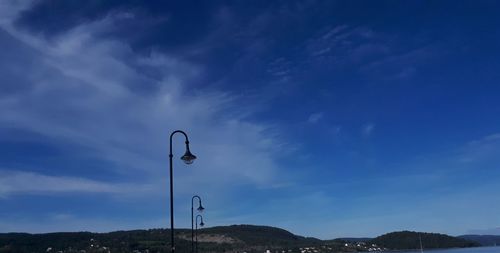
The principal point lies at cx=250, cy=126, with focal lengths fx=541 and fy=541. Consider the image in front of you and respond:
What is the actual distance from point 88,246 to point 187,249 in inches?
1954

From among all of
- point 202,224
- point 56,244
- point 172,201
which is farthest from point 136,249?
point 172,201

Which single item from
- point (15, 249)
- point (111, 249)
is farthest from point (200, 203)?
point (111, 249)

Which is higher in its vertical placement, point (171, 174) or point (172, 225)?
point (171, 174)

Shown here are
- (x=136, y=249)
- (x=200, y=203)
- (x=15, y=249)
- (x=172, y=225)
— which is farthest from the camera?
(x=136, y=249)

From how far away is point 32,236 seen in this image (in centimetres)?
19562

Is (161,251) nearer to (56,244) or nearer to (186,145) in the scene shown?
(56,244)

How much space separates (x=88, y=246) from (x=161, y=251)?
42.4 m

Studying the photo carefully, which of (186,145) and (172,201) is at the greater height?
(186,145)

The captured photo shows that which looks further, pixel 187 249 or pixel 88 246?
pixel 88 246

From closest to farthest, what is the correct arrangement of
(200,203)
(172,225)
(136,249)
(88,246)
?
(172,225) → (200,203) → (136,249) → (88,246)

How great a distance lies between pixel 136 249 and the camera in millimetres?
185125

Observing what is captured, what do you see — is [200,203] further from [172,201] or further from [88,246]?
[88,246]

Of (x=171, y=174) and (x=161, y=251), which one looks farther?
(x=161, y=251)

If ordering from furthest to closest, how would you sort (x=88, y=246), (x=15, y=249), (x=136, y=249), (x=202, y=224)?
(x=88, y=246)
(x=136, y=249)
(x=15, y=249)
(x=202, y=224)
